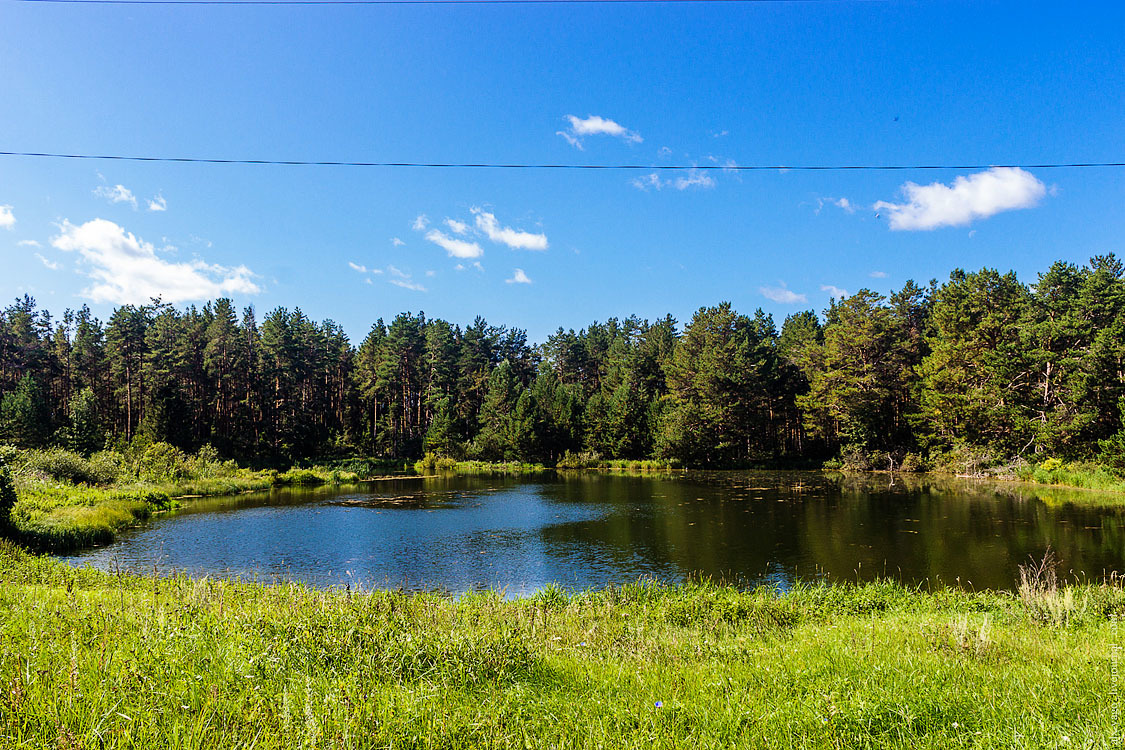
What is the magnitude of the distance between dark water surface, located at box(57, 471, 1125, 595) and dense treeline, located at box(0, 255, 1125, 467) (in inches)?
353

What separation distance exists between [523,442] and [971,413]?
3918 cm

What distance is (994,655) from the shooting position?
5.66 meters

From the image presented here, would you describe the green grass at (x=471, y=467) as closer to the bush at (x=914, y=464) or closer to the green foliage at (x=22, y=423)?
the green foliage at (x=22, y=423)

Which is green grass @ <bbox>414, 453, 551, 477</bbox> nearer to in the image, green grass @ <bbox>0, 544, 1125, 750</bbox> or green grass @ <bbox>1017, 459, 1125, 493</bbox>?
green grass @ <bbox>1017, 459, 1125, 493</bbox>

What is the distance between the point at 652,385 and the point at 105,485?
54.2 metres

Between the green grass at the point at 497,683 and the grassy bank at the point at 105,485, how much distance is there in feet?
48.8

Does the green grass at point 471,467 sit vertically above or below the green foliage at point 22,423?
below

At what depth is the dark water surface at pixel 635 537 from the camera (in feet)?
49.0

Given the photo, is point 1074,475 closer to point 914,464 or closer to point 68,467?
point 914,464

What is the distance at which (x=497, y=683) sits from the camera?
15.1 ft

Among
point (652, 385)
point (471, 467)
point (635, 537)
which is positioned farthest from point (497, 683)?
point (652, 385)

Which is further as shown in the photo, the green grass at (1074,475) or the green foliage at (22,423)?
the green foliage at (22,423)

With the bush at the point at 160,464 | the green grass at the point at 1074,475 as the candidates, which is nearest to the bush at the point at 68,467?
the bush at the point at 160,464

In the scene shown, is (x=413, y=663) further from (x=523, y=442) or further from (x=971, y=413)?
(x=523, y=442)
